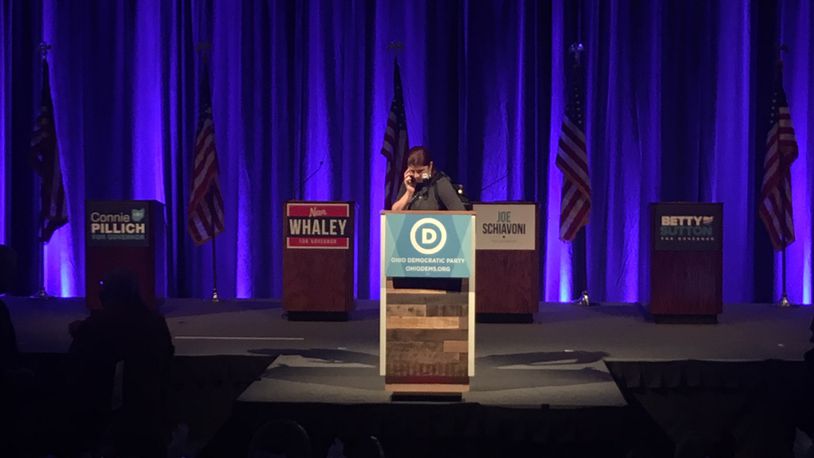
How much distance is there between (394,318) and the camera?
4914 mm

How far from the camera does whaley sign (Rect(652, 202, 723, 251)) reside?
790 centimetres

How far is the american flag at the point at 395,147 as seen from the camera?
912cm

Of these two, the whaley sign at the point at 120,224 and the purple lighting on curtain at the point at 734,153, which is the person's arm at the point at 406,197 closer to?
the whaley sign at the point at 120,224

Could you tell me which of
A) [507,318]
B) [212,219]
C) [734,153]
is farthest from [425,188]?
[734,153]

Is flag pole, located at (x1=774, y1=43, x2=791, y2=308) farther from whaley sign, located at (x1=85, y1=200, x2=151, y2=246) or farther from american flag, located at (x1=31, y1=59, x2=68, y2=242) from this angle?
american flag, located at (x1=31, y1=59, x2=68, y2=242)

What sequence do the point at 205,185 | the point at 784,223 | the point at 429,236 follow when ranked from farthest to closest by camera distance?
1. the point at 205,185
2. the point at 784,223
3. the point at 429,236

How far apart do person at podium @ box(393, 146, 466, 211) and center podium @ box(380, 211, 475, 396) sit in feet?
1.31

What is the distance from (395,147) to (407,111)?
0.91 m

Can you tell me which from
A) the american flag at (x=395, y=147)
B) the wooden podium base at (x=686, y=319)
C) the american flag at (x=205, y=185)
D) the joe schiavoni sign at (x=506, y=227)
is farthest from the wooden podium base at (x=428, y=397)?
the american flag at (x=205, y=185)

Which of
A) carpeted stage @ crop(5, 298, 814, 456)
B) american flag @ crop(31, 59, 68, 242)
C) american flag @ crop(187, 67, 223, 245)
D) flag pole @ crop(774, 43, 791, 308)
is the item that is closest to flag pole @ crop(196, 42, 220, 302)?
american flag @ crop(187, 67, 223, 245)

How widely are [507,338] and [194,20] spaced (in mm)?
5373

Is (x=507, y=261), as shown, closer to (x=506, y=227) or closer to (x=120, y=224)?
(x=506, y=227)

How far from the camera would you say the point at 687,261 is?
7926mm

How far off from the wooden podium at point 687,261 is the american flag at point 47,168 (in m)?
6.13
